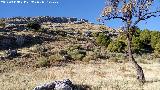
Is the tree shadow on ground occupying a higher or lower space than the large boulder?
lower

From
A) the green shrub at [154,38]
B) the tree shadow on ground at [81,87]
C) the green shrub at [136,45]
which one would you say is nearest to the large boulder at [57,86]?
the tree shadow on ground at [81,87]

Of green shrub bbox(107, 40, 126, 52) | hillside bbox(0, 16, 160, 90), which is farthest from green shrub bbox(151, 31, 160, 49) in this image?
green shrub bbox(107, 40, 126, 52)

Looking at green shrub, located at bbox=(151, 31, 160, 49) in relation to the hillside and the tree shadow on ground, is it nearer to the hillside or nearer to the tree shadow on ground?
the hillside

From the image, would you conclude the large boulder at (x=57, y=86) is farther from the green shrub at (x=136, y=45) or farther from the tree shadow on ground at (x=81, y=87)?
the green shrub at (x=136, y=45)

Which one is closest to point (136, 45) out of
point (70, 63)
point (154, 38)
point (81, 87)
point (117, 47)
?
point (117, 47)

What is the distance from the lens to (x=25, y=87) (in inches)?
1124

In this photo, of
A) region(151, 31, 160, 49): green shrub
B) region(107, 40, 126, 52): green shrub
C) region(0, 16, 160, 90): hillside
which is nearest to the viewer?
region(0, 16, 160, 90): hillside

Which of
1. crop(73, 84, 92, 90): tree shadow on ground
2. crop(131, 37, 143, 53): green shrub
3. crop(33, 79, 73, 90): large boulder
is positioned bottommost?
crop(131, 37, 143, 53): green shrub

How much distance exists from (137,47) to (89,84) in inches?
1897

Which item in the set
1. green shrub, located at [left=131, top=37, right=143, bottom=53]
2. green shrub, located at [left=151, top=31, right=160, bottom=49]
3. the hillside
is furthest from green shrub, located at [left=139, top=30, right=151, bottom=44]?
green shrub, located at [left=131, top=37, right=143, bottom=53]

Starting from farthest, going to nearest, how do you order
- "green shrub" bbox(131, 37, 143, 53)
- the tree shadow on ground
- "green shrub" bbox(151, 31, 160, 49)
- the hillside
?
"green shrub" bbox(151, 31, 160, 49), "green shrub" bbox(131, 37, 143, 53), the hillside, the tree shadow on ground

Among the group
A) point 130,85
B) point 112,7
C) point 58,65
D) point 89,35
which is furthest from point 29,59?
point 89,35

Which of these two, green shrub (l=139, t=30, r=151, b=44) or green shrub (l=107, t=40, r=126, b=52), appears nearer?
green shrub (l=107, t=40, r=126, b=52)

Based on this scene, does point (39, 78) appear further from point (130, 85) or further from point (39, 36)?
point (39, 36)
